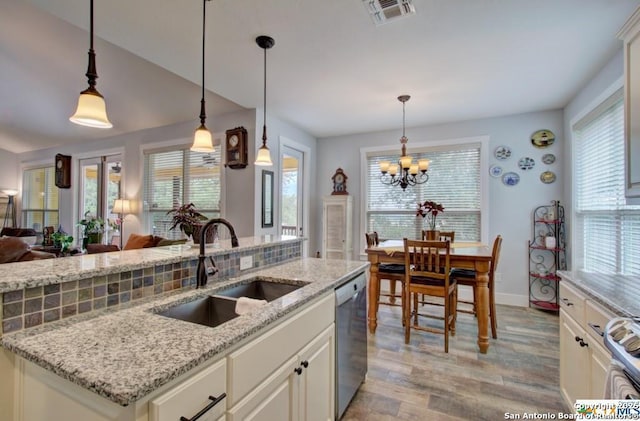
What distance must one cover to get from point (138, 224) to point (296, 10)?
4576 millimetres

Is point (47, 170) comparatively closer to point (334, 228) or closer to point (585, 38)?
point (334, 228)

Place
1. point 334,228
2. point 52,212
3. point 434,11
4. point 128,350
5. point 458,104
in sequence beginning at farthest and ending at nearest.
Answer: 1. point 52,212
2. point 334,228
3. point 458,104
4. point 434,11
5. point 128,350

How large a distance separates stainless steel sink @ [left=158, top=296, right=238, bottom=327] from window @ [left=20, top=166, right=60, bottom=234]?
7.12m

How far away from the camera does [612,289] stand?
59.5 inches

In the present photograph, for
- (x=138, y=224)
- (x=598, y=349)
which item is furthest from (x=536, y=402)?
Result: (x=138, y=224)

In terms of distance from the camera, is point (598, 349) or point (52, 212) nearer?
point (598, 349)

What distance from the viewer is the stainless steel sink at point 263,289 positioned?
1729 mm

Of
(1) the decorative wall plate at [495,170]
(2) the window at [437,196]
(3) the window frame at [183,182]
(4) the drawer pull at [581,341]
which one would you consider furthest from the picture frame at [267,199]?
(4) the drawer pull at [581,341]

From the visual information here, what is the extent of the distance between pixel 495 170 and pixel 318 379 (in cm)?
381

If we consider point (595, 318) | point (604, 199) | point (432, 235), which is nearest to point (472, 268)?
point (432, 235)

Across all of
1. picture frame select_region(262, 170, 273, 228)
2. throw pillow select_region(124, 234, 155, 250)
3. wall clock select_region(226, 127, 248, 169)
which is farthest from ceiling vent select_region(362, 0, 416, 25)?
throw pillow select_region(124, 234, 155, 250)

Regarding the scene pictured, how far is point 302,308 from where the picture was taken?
1367 millimetres

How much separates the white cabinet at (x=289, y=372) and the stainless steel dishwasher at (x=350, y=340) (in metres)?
0.08

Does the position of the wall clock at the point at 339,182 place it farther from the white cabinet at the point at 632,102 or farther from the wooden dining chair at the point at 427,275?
the white cabinet at the point at 632,102
